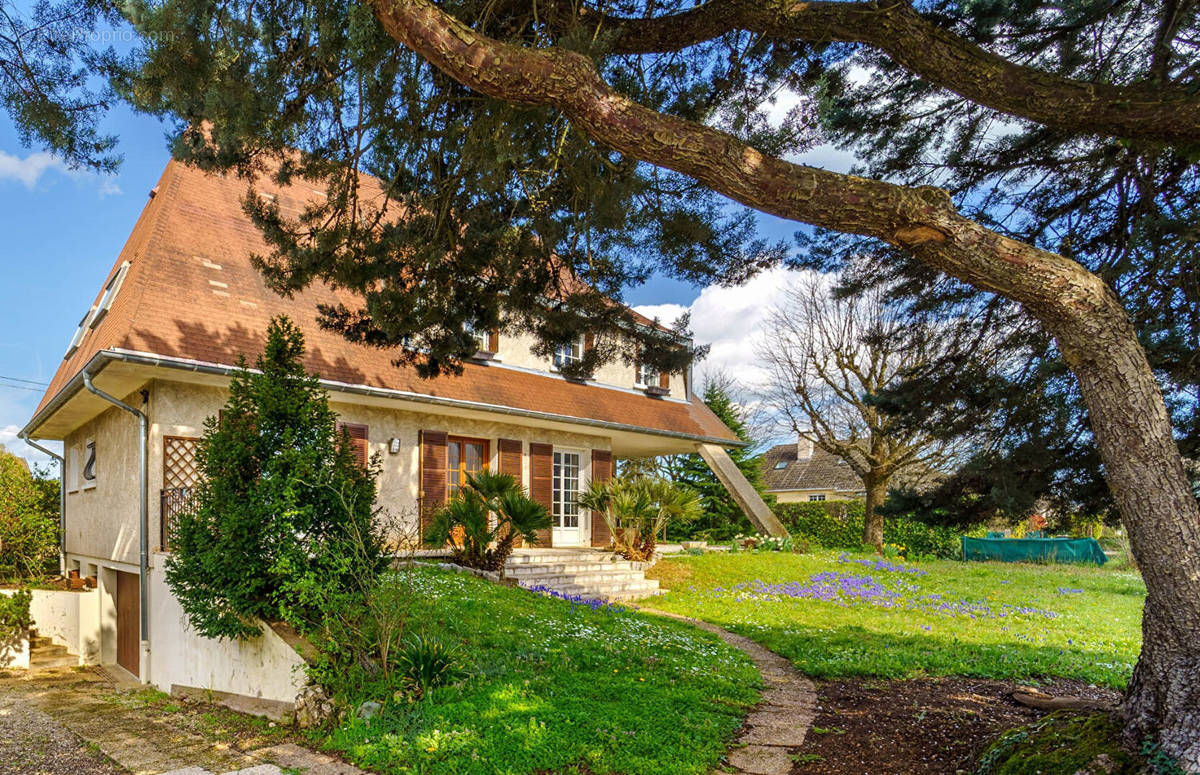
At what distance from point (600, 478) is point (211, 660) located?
1030cm

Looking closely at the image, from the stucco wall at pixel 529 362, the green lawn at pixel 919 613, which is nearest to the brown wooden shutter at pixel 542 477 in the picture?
the stucco wall at pixel 529 362

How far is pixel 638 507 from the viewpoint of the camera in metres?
13.9

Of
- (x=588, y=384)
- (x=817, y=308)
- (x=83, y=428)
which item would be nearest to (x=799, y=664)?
(x=588, y=384)

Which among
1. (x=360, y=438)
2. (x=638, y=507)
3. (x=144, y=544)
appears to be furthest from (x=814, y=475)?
(x=144, y=544)

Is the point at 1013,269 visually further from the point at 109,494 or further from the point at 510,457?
the point at 109,494

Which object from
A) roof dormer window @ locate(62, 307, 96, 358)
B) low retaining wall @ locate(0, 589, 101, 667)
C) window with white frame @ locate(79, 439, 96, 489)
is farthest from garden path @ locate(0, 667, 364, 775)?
roof dormer window @ locate(62, 307, 96, 358)

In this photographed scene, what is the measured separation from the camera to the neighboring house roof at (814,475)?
36.1m

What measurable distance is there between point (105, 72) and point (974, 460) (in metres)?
7.02

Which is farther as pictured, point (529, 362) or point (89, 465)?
point (529, 362)

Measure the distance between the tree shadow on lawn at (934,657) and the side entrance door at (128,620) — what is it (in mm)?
9119

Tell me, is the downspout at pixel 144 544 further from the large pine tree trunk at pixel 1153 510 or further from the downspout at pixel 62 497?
the large pine tree trunk at pixel 1153 510

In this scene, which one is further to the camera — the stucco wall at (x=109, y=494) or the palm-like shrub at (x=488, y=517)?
the palm-like shrub at (x=488, y=517)

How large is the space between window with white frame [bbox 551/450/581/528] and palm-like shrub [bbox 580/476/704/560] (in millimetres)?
1638

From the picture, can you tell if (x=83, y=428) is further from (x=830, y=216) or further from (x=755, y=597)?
(x=830, y=216)
